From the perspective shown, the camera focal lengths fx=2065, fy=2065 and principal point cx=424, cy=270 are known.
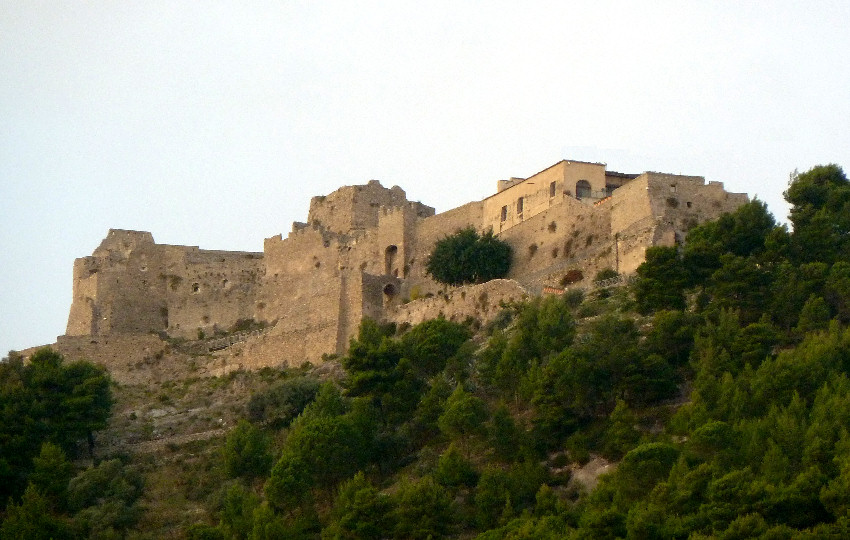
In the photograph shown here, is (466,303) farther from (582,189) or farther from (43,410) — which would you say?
(43,410)

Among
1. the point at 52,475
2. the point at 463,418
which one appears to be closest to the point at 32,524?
the point at 52,475

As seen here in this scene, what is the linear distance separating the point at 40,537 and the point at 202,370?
15.7 metres

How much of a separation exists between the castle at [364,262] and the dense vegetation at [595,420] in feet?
9.34

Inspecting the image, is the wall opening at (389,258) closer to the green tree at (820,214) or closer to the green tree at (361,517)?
the green tree at (820,214)

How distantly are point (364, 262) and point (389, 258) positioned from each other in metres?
0.81

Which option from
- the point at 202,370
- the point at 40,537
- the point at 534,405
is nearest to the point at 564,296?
the point at 534,405

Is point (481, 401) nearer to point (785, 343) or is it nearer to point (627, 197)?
point (785, 343)

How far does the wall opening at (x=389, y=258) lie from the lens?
6569 cm

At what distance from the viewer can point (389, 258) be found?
66000 mm

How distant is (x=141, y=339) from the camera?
63.5 m

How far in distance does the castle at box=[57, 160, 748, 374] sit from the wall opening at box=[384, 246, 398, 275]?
0.07m

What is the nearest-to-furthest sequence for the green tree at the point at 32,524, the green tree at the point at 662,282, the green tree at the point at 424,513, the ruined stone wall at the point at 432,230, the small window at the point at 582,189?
the green tree at the point at 424,513, the green tree at the point at 32,524, the green tree at the point at 662,282, the small window at the point at 582,189, the ruined stone wall at the point at 432,230

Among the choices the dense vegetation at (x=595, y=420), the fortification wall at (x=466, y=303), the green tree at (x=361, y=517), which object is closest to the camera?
the dense vegetation at (x=595, y=420)

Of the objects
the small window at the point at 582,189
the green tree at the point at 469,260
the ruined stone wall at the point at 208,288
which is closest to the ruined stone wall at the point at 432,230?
the green tree at the point at 469,260
